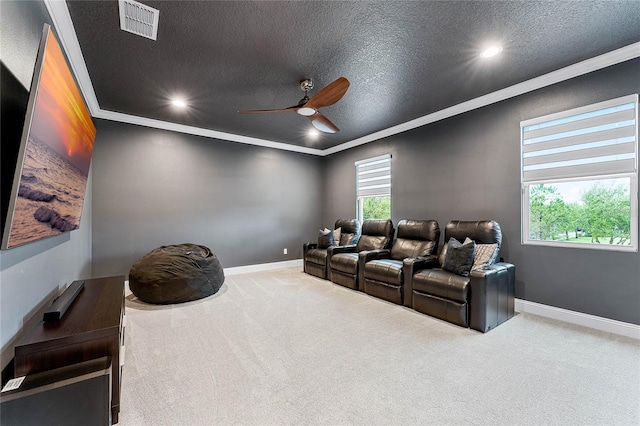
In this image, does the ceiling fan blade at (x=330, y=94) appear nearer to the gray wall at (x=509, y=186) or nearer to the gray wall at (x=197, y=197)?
the gray wall at (x=509, y=186)

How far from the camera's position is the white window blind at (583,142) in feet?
8.87

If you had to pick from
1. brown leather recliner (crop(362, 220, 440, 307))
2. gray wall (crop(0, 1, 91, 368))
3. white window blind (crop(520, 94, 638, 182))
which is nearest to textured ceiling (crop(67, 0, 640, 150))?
white window blind (crop(520, 94, 638, 182))

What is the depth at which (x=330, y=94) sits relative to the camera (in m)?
2.78

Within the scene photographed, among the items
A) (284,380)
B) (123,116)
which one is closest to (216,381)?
(284,380)

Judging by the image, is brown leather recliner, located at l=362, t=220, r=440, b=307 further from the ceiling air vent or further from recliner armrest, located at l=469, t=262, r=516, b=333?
the ceiling air vent

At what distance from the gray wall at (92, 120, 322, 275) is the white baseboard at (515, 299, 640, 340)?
4331mm

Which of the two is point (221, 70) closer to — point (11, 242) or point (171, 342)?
point (11, 242)

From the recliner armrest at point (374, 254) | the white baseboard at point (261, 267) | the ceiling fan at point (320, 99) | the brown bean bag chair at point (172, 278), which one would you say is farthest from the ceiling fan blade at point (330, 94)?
the white baseboard at point (261, 267)

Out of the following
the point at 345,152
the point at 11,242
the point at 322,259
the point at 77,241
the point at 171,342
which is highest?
the point at 345,152

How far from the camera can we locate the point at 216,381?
6.55ft

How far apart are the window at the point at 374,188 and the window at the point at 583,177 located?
2273mm

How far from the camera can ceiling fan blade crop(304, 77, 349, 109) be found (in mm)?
2576

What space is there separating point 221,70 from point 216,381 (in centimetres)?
301

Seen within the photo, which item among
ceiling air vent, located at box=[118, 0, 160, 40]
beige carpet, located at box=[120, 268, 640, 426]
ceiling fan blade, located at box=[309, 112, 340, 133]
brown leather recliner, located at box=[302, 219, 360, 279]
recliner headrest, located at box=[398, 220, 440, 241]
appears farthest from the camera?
brown leather recliner, located at box=[302, 219, 360, 279]
